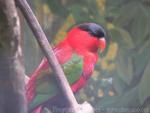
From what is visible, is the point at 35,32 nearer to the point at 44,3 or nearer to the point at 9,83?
the point at 9,83

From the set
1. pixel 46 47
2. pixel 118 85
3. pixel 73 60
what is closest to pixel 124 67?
pixel 118 85

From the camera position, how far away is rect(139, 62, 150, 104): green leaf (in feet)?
2.40

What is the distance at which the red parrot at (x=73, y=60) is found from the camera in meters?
0.60

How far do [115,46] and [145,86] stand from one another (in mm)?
87

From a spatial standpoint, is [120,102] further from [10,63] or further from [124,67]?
[10,63]

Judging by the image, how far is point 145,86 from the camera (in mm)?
737

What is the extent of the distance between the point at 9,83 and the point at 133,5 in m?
0.35

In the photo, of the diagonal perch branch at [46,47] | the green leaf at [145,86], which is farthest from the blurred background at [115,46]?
the diagonal perch branch at [46,47]

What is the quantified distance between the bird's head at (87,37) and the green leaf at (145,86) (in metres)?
0.12

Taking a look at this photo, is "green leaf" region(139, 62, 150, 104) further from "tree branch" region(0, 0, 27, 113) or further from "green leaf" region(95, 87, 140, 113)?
"tree branch" region(0, 0, 27, 113)

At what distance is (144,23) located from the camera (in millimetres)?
778

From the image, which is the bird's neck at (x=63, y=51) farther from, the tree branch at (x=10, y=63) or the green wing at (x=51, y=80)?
the tree branch at (x=10, y=63)

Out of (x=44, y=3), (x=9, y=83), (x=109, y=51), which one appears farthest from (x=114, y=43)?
(x=9, y=83)

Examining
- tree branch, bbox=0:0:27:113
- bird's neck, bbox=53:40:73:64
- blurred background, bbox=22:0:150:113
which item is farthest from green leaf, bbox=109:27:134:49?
tree branch, bbox=0:0:27:113
